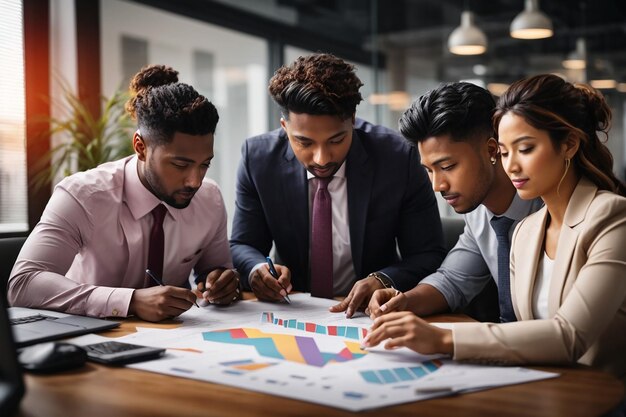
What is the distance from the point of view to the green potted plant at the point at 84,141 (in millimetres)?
4031

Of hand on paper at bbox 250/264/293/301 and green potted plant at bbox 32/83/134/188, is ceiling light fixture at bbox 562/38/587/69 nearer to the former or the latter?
green potted plant at bbox 32/83/134/188

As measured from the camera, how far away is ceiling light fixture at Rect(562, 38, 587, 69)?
5758mm

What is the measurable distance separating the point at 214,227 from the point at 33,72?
8.07 feet

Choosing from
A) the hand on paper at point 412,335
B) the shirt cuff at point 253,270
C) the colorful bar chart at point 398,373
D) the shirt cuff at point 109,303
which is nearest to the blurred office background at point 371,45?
the shirt cuff at point 253,270

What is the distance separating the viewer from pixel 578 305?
1460mm

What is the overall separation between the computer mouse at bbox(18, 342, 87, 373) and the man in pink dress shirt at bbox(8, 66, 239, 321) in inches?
20.8

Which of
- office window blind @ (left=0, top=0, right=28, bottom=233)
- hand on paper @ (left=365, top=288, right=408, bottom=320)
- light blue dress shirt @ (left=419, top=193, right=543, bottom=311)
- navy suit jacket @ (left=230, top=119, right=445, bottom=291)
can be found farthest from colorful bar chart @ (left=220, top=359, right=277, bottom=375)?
office window blind @ (left=0, top=0, right=28, bottom=233)

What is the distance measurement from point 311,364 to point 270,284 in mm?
790

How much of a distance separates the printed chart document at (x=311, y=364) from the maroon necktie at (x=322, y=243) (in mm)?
603

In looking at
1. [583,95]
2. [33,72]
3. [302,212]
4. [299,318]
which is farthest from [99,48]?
[583,95]

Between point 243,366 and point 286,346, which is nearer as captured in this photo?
point 243,366

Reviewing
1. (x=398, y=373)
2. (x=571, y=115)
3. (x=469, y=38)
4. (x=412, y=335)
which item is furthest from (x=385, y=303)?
(x=469, y=38)

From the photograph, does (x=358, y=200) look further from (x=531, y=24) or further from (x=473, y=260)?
(x=531, y=24)

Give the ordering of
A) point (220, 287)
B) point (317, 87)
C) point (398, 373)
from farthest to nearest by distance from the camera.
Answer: point (317, 87)
point (220, 287)
point (398, 373)
